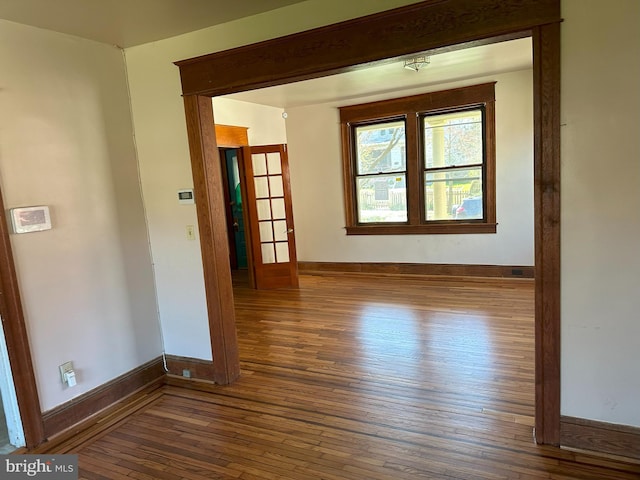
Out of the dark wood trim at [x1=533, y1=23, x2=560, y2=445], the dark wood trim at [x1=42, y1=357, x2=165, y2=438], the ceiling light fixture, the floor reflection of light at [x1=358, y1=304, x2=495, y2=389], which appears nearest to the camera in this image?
the dark wood trim at [x1=533, y1=23, x2=560, y2=445]

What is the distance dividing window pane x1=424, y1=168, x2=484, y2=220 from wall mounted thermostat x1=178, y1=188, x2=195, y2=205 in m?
3.86

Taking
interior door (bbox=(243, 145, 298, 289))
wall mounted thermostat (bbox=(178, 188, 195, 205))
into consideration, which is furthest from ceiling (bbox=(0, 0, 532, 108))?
interior door (bbox=(243, 145, 298, 289))

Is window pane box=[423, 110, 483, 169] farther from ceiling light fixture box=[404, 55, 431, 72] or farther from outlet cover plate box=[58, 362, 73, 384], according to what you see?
outlet cover plate box=[58, 362, 73, 384]

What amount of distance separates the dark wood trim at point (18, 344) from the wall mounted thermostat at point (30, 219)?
5cm

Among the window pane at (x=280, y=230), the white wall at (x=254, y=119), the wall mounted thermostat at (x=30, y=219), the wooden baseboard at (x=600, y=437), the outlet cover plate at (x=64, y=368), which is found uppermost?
the white wall at (x=254, y=119)

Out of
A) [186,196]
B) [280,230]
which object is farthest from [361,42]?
[280,230]

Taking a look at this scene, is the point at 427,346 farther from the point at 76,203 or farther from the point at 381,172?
the point at 381,172

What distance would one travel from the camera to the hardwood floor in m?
2.17

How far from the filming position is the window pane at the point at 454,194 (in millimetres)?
5676

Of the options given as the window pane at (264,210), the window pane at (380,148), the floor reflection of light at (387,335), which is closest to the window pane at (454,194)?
the window pane at (380,148)

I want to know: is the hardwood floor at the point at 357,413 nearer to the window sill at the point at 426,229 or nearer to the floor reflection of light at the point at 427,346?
the floor reflection of light at the point at 427,346

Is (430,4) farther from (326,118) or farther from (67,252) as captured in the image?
(326,118)

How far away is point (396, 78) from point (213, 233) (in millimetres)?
3191

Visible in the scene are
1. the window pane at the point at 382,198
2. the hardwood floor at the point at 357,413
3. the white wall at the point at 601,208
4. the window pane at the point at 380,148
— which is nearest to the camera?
the white wall at the point at 601,208
